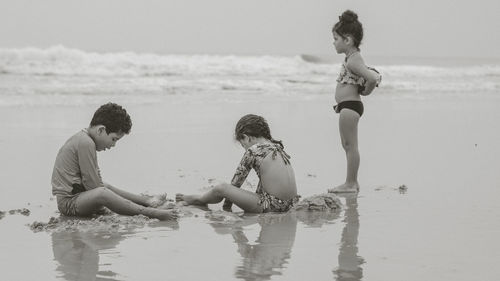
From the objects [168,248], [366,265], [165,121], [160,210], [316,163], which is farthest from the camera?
[165,121]

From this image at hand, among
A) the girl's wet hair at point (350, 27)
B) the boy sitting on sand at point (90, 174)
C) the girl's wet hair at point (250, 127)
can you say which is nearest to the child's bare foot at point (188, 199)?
the boy sitting on sand at point (90, 174)

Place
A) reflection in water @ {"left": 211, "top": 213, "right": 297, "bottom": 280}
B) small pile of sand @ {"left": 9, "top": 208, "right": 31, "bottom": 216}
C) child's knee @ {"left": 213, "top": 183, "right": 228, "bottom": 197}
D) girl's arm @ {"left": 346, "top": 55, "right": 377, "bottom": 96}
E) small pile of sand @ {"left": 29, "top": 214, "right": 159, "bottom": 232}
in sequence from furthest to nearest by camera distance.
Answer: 1. girl's arm @ {"left": 346, "top": 55, "right": 377, "bottom": 96}
2. child's knee @ {"left": 213, "top": 183, "right": 228, "bottom": 197}
3. small pile of sand @ {"left": 9, "top": 208, "right": 31, "bottom": 216}
4. small pile of sand @ {"left": 29, "top": 214, "right": 159, "bottom": 232}
5. reflection in water @ {"left": 211, "top": 213, "right": 297, "bottom": 280}

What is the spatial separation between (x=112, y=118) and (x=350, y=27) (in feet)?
7.99

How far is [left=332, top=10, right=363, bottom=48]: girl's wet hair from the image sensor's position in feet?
22.3

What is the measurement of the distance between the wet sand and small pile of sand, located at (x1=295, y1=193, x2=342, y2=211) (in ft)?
0.27

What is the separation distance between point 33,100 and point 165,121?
16.1 feet

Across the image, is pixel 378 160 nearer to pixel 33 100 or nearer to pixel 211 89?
pixel 33 100

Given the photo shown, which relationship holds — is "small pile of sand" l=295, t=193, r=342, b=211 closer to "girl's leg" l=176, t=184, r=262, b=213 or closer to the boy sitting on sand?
"girl's leg" l=176, t=184, r=262, b=213

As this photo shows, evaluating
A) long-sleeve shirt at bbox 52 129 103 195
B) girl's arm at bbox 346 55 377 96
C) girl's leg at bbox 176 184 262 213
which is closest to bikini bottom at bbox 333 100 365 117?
girl's arm at bbox 346 55 377 96

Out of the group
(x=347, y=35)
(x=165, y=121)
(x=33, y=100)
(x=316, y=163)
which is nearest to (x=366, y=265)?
(x=347, y=35)

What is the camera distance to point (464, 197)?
6.32 meters

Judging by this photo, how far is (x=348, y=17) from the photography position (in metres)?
6.80

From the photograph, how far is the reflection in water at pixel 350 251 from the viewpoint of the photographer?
13.3ft

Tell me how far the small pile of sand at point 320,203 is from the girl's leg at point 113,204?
1.07m
